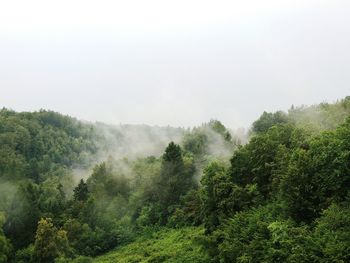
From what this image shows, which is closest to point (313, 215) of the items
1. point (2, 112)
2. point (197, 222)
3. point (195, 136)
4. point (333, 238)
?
point (333, 238)

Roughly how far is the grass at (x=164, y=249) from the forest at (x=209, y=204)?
0.18 meters

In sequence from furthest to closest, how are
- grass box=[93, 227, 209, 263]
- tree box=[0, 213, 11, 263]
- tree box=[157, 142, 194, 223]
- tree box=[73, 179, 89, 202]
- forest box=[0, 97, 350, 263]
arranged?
tree box=[73, 179, 89, 202], tree box=[157, 142, 194, 223], tree box=[0, 213, 11, 263], grass box=[93, 227, 209, 263], forest box=[0, 97, 350, 263]

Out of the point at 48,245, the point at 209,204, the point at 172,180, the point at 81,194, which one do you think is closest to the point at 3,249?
the point at 48,245

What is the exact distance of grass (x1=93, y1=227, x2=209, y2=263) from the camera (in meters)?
41.5

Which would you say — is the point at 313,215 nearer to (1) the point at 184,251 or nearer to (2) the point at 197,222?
(1) the point at 184,251

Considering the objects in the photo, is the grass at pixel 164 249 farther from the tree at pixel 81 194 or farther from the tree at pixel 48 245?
the tree at pixel 81 194

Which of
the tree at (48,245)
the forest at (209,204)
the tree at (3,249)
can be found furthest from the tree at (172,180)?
the tree at (3,249)

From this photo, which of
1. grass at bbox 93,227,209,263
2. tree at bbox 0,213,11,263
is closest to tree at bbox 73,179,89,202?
grass at bbox 93,227,209,263

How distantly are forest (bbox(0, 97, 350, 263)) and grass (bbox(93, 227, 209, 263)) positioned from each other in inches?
6.9

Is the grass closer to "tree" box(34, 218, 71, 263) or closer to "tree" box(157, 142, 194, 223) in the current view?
"tree" box(34, 218, 71, 263)

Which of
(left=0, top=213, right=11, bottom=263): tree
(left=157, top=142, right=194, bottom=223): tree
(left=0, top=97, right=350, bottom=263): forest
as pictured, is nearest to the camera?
(left=0, top=97, right=350, bottom=263): forest

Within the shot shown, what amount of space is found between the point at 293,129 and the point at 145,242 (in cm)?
2009

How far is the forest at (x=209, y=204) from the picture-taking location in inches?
1251

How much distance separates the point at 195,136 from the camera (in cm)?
9656
